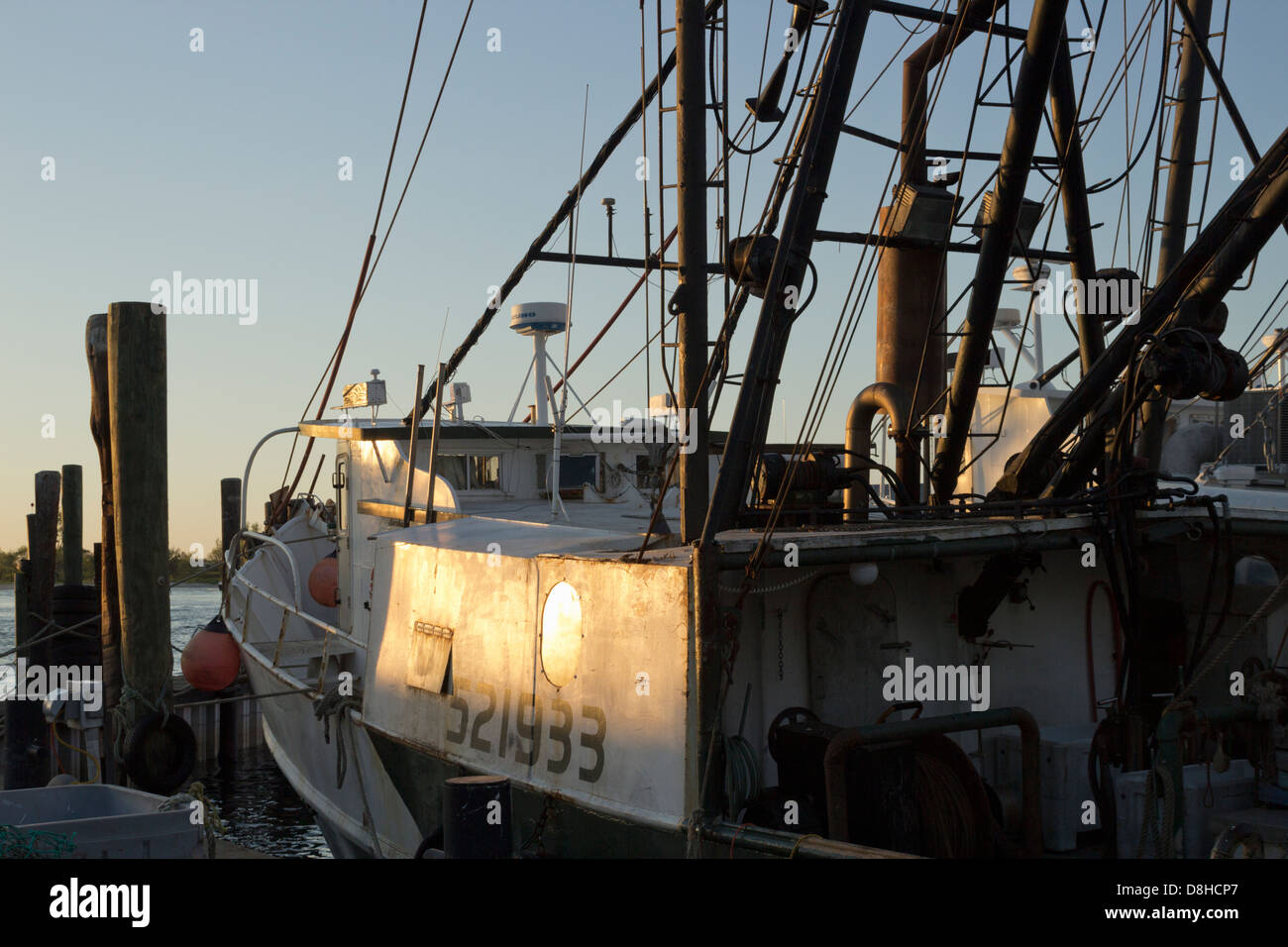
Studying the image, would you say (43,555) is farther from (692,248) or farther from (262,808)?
(692,248)

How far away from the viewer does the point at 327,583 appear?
14641mm

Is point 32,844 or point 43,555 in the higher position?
point 43,555

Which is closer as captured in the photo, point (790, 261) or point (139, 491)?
point (790, 261)

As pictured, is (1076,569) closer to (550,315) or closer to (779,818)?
(779,818)

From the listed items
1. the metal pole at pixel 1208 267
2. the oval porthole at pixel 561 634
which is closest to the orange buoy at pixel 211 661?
the oval porthole at pixel 561 634

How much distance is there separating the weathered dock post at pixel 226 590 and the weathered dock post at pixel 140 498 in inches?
91.2

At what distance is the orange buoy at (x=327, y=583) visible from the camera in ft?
47.9

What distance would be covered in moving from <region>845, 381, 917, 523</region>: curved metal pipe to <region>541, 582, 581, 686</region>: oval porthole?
300 cm

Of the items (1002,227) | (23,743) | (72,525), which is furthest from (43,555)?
(1002,227)

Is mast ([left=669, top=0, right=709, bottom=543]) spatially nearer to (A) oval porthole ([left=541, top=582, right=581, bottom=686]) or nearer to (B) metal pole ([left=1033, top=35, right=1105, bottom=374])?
(A) oval porthole ([left=541, top=582, right=581, bottom=686])

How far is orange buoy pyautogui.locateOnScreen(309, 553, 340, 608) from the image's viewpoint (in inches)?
575

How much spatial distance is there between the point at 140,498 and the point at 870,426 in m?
6.63
